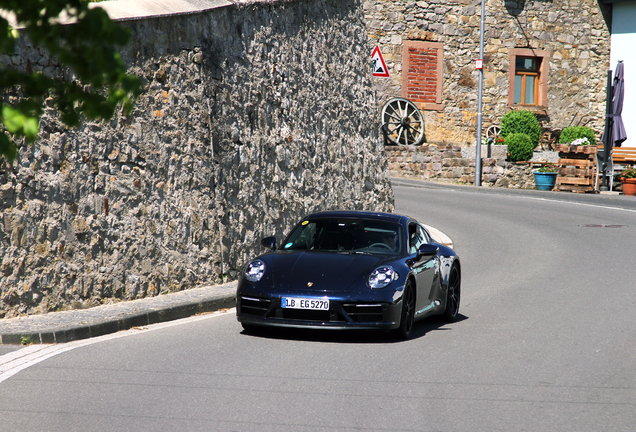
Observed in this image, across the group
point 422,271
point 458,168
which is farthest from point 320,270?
point 458,168

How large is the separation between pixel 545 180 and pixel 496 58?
27.9ft

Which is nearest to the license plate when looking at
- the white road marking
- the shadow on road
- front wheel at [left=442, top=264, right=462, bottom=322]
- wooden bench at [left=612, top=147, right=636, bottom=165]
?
the shadow on road

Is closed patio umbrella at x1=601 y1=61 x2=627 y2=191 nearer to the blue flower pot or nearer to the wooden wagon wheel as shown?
the blue flower pot

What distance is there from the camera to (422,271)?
8672 mm

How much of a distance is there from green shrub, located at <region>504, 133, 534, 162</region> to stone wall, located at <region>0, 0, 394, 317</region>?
17.1 m

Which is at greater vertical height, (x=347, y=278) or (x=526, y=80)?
(x=526, y=80)

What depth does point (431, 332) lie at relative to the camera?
874cm

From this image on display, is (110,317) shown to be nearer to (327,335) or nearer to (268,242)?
(268,242)

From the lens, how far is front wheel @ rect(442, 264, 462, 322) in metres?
9.37

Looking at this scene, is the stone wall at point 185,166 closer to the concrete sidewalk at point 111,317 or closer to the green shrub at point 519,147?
the concrete sidewalk at point 111,317

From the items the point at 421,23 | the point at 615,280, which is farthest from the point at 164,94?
the point at 421,23

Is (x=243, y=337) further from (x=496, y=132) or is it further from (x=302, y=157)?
(x=496, y=132)

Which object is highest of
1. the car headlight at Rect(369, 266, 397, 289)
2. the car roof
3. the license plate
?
the car roof

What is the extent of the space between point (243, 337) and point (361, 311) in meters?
1.21
